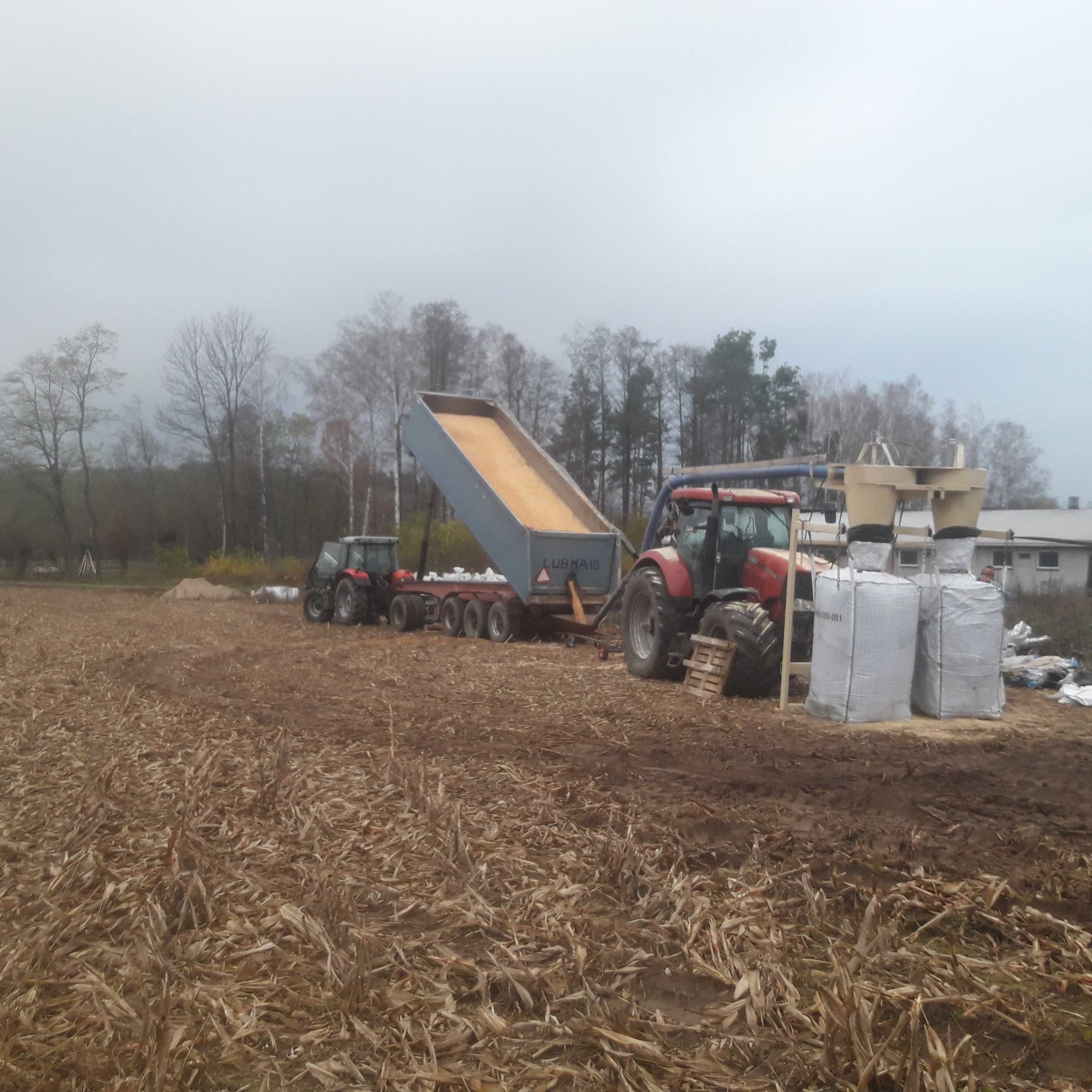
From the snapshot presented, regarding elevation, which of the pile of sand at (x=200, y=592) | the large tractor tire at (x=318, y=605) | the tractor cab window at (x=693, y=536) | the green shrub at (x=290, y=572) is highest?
the tractor cab window at (x=693, y=536)

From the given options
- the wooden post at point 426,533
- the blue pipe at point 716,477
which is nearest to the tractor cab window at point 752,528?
the blue pipe at point 716,477

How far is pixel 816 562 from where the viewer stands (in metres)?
10.2

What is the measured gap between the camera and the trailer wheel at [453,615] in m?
16.7

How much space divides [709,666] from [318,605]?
42.4ft

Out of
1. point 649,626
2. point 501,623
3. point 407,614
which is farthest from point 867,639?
point 407,614

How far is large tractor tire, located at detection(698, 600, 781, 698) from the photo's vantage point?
9.39m

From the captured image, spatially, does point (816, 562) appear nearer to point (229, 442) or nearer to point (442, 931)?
point (442, 931)

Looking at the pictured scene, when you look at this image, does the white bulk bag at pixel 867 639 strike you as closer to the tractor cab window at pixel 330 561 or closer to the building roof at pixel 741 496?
the building roof at pixel 741 496

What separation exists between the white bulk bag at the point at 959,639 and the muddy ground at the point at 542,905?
1.26 feet

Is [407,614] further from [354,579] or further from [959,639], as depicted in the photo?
[959,639]

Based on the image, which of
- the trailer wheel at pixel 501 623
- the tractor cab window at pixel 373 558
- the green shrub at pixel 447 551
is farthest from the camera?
the green shrub at pixel 447 551

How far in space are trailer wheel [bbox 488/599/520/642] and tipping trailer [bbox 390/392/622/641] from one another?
0.06ft

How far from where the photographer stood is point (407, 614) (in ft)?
58.9

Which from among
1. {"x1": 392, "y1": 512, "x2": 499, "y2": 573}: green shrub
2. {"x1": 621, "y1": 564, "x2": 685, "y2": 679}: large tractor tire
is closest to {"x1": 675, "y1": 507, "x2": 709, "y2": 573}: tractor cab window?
{"x1": 621, "y1": 564, "x2": 685, "y2": 679}: large tractor tire
